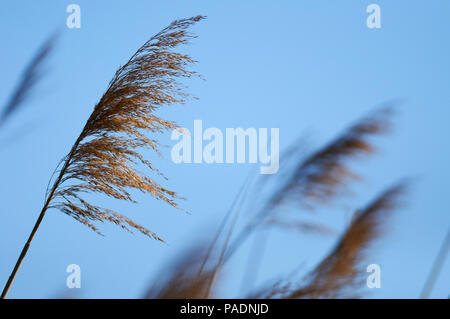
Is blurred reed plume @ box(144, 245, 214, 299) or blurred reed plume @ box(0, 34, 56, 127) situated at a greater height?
blurred reed plume @ box(0, 34, 56, 127)

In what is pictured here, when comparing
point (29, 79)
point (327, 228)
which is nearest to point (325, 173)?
point (327, 228)

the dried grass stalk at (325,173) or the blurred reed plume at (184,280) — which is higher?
the dried grass stalk at (325,173)

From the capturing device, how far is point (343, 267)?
1890 millimetres

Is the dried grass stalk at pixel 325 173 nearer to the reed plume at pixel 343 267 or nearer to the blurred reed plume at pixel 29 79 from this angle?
the reed plume at pixel 343 267

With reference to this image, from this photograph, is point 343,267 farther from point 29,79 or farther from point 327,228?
point 29,79

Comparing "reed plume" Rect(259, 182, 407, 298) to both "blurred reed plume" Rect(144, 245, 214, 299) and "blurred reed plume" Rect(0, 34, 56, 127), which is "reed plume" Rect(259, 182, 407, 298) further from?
"blurred reed plume" Rect(0, 34, 56, 127)

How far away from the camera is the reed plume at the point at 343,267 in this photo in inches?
72.7

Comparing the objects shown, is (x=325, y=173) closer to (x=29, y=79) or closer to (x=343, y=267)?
(x=343, y=267)

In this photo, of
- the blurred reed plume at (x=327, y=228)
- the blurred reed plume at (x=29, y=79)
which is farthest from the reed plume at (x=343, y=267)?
the blurred reed plume at (x=29, y=79)

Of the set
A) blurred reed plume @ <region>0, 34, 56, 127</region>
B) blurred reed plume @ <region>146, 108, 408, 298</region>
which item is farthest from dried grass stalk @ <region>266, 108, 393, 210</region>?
blurred reed plume @ <region>0, 34, 56, 127</region>

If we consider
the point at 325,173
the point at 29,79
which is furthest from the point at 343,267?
the point at 29,79

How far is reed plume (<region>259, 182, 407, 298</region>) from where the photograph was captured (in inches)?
72.7
